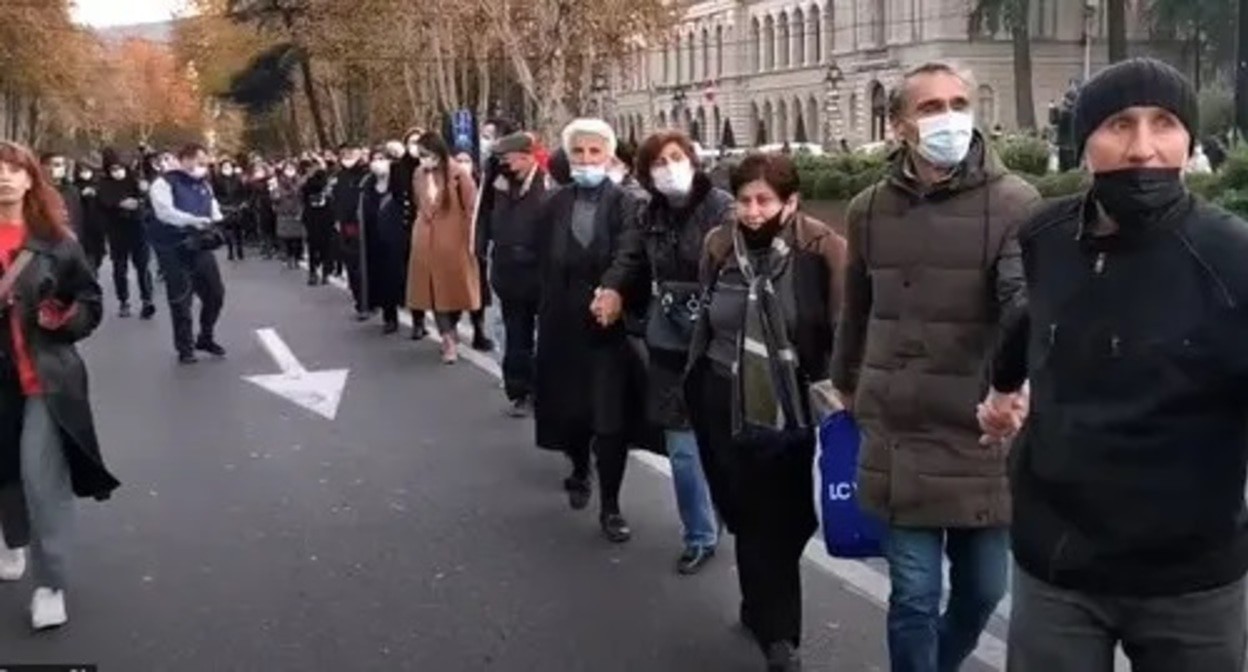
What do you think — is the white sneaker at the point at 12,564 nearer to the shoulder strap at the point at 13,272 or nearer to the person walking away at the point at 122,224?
the shoulder strap at the point at 13,272

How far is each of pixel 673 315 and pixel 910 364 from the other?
6.07 feet

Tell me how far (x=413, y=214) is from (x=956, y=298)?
10699 millimetres

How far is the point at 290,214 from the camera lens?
25.3 m

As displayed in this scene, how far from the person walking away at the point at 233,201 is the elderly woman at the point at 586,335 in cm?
2279

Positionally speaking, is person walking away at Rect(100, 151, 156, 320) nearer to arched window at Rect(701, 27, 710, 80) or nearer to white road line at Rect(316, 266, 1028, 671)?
white road line at Rect(316, 266, 1028, 671)

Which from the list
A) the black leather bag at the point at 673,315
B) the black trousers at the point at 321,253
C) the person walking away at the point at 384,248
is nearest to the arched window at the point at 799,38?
the black trousers at the point at 321,253

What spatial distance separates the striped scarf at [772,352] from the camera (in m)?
4.80

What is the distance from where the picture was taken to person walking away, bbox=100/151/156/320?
17.9m

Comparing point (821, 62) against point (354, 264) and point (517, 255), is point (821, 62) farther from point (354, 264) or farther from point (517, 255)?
point (517, 255)

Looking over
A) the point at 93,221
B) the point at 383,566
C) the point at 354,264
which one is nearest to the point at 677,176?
the point at 383,566

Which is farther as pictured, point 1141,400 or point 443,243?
point 443,243

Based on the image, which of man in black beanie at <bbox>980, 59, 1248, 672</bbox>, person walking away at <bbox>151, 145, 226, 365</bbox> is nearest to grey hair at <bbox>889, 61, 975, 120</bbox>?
man in black beanie at <bbox>980, 59, 1248, 672</bbox>

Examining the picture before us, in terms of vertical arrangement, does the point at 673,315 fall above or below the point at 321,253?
above

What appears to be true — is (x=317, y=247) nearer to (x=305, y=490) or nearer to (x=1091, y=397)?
(x=305, y=490)
